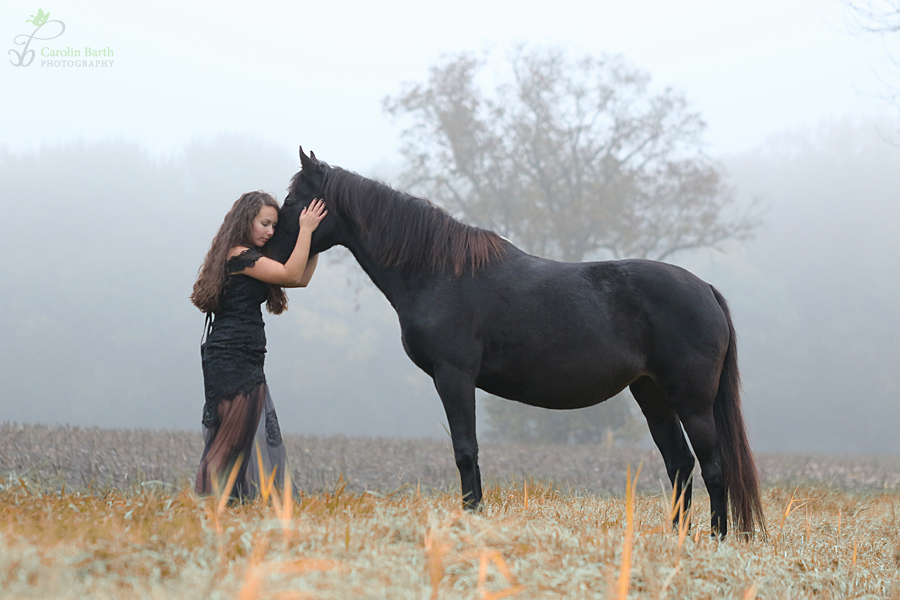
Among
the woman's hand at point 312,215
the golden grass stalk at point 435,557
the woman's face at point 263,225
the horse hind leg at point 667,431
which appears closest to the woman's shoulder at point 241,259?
the woman's face at point 263,225

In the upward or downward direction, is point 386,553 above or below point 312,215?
below

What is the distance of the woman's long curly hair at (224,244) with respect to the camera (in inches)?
163

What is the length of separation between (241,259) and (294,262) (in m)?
0.32

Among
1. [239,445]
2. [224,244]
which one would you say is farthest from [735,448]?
[224,244]

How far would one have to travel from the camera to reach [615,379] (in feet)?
13.8

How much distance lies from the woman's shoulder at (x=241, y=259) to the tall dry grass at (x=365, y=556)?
1432 millimetres

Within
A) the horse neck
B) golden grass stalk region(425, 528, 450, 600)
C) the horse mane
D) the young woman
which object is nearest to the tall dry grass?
golden grass stalk region(425, 528, 450, 600)

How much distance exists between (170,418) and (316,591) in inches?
1424

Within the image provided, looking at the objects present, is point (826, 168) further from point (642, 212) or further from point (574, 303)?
point (574, 303)

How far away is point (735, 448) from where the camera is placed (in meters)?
4.40

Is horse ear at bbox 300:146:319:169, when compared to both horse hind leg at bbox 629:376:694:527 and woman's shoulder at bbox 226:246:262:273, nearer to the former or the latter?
woman's shoulder at bbox 226:246:262:273

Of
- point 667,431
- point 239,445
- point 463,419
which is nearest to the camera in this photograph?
point 463,419

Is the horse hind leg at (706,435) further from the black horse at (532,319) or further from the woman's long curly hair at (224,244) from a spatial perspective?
the woman's long curly hair at (224,244)

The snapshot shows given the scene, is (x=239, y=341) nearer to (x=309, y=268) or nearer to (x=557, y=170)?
(x=309, y=268)
